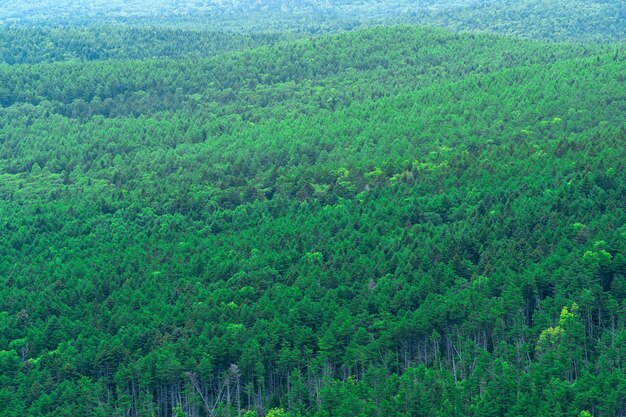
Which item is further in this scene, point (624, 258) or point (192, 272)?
point (192, 272)

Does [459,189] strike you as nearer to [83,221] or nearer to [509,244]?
[509,244]

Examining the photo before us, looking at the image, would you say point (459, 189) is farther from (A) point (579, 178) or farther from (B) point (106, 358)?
(B) point (106, 358)

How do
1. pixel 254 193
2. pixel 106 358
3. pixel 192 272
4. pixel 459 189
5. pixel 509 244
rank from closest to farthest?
pixel 106 358, pixel 509 244, pixel 192 272, pixel 459 189, pixel 254 193

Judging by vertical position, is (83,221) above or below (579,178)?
below

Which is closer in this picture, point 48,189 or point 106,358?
point 106,358

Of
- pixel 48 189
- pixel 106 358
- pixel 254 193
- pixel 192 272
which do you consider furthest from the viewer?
pixel 48 189

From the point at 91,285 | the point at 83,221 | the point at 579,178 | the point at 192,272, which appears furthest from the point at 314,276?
the point at 83,221

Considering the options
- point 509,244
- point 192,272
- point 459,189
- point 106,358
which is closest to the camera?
point 106,358

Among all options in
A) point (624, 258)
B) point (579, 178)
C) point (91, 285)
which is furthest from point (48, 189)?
point (624, 258)

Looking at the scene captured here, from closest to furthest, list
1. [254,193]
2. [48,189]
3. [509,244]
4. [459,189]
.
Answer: [509,244] < [459,189] < [254,193] < [48,189]
